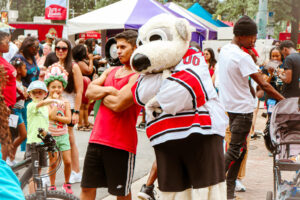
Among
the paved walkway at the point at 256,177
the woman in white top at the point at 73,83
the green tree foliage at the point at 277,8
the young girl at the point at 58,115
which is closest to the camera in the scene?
the young girl at the point at 58,115

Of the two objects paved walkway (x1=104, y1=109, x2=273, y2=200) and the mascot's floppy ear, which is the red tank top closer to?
the mascot's floppy ear

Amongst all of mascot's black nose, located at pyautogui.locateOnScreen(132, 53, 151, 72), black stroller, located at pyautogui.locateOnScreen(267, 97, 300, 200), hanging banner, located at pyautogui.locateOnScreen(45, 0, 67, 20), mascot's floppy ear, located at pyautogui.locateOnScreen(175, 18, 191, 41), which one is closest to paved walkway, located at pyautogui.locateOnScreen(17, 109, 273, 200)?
black stroller, located at pyautogui.locateOnScreen(267, 97, 300, 200)

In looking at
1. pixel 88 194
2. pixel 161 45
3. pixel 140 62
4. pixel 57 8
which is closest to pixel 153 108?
pixel 140 62

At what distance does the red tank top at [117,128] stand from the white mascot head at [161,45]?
56 cm

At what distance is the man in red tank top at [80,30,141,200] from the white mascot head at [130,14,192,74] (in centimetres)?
47

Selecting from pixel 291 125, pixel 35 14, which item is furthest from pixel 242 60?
pixel 35 14

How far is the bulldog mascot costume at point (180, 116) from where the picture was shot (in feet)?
11.0

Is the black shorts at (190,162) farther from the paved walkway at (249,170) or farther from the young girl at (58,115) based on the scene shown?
the paved walkway at (249,170)

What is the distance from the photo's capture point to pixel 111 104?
3.89 metres

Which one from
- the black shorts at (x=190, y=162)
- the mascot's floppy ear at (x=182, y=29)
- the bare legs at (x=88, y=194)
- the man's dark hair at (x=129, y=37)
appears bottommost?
the bare legs at (x=88, y=194)

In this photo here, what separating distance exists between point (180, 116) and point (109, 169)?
935 mm

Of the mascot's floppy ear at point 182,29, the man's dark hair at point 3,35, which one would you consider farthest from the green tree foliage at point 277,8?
the mascot's floppy ear at point 182,29

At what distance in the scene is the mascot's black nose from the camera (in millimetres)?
3359

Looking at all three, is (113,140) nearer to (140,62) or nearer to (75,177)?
(140,62)
